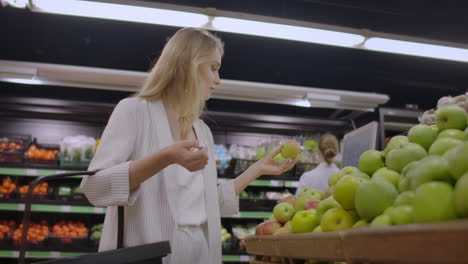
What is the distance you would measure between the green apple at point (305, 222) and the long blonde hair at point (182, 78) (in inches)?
24.0

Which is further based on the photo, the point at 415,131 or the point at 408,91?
the point at 408,91

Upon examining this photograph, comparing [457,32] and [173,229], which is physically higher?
[457,32]

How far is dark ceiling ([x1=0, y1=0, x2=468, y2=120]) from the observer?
19.1ft

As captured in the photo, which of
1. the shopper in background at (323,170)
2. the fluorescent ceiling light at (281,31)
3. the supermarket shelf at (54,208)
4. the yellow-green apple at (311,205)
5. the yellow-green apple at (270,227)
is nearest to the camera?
the yellow-green apple at (311,205)

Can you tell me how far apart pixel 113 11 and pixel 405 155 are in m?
3.09

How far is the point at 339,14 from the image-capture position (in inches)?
231

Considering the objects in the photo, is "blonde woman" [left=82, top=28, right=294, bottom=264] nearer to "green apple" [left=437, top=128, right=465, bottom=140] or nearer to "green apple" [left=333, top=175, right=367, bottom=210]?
"green apple" [left=333, top=175, right=367, bottom=210]

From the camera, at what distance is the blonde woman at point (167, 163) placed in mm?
1506

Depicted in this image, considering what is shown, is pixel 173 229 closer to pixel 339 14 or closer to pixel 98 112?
pixel 98 112

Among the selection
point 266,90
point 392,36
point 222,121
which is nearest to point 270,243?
point 392,36

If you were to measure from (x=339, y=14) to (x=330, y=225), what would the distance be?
17.1 feet

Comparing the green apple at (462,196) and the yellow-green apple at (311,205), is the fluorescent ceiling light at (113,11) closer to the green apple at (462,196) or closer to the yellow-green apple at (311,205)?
the yellow-green apple at (311,205)

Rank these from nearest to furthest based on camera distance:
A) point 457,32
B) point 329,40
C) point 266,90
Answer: point 329,40 → point 266,90 → point 457,32

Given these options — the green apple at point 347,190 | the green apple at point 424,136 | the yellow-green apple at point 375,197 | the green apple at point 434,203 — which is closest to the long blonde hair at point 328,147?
the green apple at point 424,136
